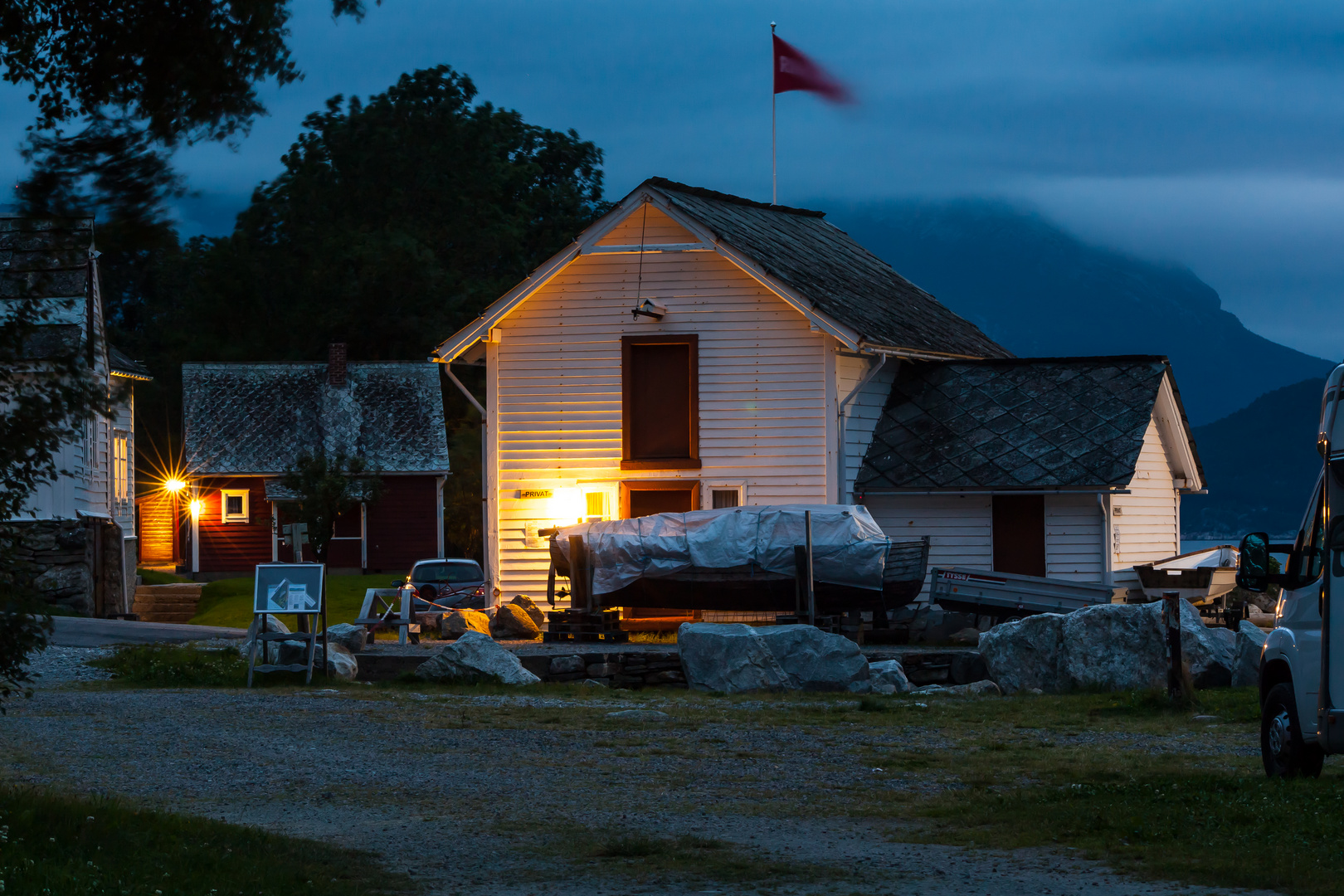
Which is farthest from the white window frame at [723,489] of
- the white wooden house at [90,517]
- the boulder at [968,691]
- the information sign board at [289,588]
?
the information sign board at [289,588]

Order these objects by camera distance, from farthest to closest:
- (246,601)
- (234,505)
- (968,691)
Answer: (234,505)
(246,601)
(968,691)

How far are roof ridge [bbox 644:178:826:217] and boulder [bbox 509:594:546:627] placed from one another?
750 cm

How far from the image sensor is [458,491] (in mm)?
56000

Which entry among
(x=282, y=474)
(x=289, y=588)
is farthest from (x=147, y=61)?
(x=282, y=474)

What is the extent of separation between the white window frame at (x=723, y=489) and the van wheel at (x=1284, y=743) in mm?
17355

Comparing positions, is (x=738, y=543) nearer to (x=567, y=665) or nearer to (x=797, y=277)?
(x=567, y=665)

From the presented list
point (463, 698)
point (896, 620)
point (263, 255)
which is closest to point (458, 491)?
point (263, 255)

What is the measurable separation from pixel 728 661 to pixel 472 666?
3.07 metres

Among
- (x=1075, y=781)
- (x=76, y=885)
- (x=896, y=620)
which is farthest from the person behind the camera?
(x=896, y=620)

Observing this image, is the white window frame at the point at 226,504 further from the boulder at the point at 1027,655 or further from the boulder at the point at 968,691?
the boulder at the point at 1027,655

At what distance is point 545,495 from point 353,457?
22.5 meters

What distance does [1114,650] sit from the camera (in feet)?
64.0

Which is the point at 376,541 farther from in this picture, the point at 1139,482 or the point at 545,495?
the point at 1139,482

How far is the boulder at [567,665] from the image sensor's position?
21625 millimetres
